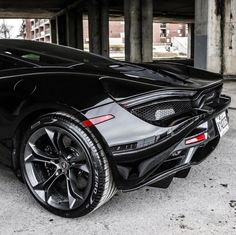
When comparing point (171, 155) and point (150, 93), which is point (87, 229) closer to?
point (171, 155)

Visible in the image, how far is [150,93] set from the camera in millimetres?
2244

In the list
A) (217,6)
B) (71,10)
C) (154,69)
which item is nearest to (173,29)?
(71,10)

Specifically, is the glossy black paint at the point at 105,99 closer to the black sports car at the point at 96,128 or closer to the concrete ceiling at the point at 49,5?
the black sports car at the point at 96,128

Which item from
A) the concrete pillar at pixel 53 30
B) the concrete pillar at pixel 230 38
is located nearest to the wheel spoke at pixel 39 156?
the concrete pillar at pixel 230 38

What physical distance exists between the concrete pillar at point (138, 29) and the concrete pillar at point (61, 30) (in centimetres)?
1219

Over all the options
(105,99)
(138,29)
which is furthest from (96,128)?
(138,29)

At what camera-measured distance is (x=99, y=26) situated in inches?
829

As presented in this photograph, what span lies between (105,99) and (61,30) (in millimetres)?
27458

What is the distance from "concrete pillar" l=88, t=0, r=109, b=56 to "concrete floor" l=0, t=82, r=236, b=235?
727 inches

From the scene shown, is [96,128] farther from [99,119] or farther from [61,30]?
[61,30]

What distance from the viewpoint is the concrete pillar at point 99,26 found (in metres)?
20.7

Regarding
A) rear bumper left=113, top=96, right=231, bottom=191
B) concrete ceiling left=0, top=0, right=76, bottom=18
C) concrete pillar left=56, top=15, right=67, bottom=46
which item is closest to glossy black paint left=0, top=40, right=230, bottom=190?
rear bumper left=113, top=96, right=231, bottom=191

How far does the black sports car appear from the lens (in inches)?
85.4

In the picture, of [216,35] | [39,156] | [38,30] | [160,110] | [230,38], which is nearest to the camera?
[160,110]
